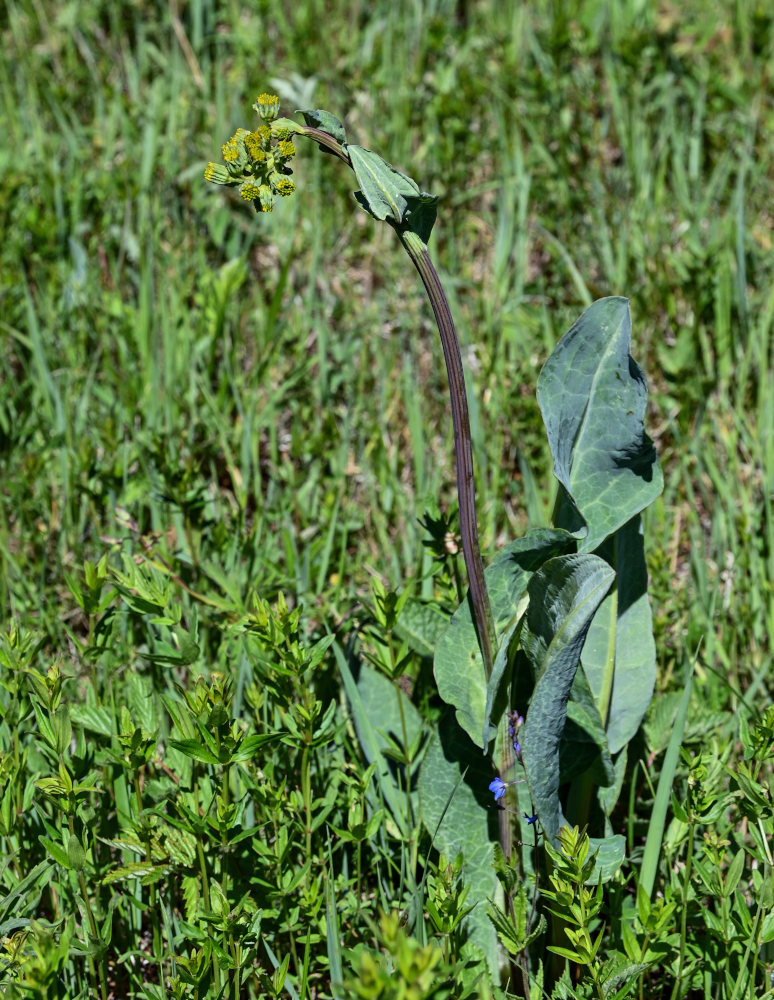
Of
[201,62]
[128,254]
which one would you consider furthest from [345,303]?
[201,62]

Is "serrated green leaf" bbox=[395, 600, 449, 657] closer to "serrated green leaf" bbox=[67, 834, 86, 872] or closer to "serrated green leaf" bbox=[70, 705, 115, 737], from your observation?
"serrated green leaf" bbox=[70, 705, 115, 737]

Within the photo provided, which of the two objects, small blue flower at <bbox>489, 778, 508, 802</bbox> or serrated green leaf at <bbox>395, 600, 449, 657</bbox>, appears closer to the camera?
small blue flower at <bbox>489, 778, 508, 802</bbox>

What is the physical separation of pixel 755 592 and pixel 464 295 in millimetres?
1770

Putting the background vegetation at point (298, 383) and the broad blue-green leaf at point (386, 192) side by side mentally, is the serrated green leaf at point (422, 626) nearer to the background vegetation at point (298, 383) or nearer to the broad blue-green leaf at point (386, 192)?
the background vegetation at point (298, 383)

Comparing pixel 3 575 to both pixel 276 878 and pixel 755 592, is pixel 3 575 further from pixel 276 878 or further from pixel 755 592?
pixel 755 592

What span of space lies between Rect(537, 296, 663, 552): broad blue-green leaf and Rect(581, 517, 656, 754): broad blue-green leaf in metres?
0.14

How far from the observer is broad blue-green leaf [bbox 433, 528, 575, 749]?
5.96ft

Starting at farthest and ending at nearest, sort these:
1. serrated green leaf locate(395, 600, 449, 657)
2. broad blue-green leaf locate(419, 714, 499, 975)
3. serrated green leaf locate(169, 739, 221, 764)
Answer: serrated green leaf locate(395, 600, 449, 657) < broad blue-green leaf locate(419, 714, 499, 975) < serrated green leaf locate(169, 739, 221, 764)

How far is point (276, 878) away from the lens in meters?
1.88

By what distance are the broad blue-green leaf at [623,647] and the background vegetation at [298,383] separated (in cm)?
12

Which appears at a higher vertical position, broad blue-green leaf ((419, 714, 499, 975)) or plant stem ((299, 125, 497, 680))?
plant stem ((299, 125, 497, 680))

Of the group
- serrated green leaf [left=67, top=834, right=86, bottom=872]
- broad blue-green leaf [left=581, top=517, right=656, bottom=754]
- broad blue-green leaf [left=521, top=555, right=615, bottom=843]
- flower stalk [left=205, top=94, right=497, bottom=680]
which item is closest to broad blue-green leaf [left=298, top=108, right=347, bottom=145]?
flower stalk [left=205, top=94, right=497, bottom=680]

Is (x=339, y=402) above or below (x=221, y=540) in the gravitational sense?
above

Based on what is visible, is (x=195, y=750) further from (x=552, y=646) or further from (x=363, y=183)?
(x=363, y=183)
